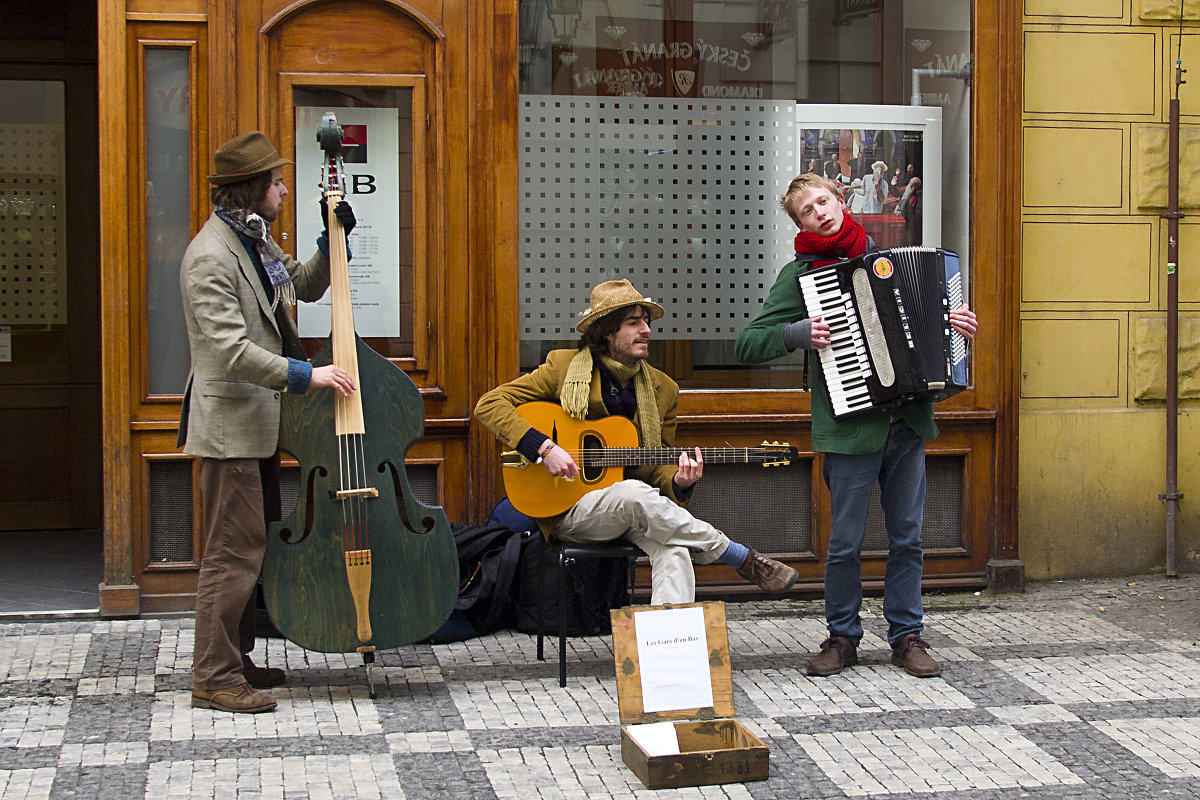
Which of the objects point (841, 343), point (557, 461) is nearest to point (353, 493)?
point (557, 461)

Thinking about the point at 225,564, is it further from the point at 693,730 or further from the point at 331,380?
the point at 693,730

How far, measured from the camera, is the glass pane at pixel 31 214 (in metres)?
7.70

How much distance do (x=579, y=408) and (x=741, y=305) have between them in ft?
5.41

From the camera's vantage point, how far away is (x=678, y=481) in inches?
197

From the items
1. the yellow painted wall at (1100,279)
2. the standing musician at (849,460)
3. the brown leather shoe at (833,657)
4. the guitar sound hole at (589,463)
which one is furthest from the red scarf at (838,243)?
the yellow painted wall at (1100,279)

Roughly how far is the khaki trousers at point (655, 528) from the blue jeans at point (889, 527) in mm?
505

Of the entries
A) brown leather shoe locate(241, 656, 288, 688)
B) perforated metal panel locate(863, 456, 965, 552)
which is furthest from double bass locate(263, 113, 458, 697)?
perforated metal panel locate(863, 456, 965, 552)

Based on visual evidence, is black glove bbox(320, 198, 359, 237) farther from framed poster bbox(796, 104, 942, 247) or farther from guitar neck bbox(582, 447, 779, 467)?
framed poster bbox(796, 104, 942, 247)

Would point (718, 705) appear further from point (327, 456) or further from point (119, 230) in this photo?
point (119, 230)

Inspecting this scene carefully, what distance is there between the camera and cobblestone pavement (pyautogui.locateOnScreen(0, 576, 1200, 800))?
13.0ft

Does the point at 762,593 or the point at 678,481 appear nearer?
the point at 678,481

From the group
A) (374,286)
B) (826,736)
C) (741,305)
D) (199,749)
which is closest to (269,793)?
(199,749)

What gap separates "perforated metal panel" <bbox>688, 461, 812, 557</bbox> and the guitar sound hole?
4.34 ft

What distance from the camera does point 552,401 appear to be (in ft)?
16.9
